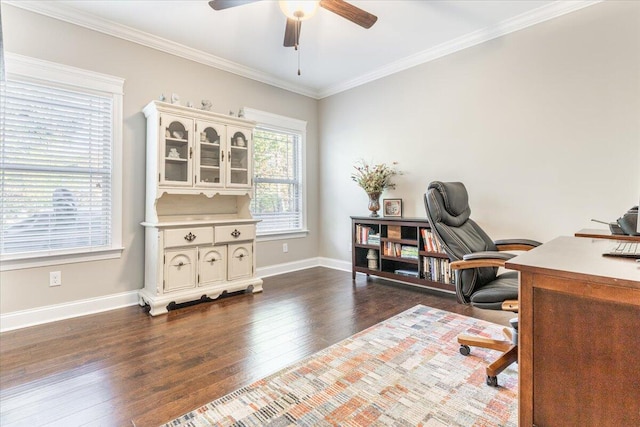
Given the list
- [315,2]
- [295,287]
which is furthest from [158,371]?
[315,2]

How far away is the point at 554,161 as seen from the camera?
2.73 meters

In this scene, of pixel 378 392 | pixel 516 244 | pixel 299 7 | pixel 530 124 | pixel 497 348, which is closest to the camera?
pixel 378 392

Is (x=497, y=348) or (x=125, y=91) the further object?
(x=125, y=91)

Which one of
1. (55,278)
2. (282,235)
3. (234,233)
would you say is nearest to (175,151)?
(234,233)

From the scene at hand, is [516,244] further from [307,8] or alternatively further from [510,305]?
[307,8]

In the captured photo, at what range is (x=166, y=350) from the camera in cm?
210

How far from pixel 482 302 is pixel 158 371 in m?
1.90

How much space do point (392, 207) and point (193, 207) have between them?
7.58ft

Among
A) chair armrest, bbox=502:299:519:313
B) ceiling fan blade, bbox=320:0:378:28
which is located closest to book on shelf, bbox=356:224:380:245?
chair armrest, bbox=502:299:519:313

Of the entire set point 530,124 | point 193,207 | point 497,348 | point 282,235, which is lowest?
point 497,348

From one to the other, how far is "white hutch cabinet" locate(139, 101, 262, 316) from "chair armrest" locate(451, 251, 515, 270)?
7.52ft

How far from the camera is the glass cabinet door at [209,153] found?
3160 mm

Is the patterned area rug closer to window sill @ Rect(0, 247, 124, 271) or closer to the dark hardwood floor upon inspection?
the dark hardwood floor

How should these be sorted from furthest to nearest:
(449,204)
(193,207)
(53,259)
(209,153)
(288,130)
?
1. (288,130)
2. (193,207)
3. (209,153)
4. (53,259)
5. (449,204)
